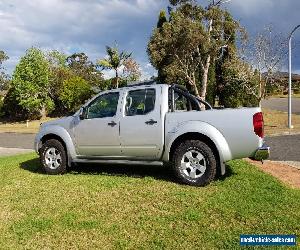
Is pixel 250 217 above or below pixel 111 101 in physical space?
below

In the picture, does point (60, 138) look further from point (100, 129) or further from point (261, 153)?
point (261, 153)

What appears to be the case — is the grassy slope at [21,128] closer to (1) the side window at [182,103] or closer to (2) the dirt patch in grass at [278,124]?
(2) the dirt patch in grass at [278,124]

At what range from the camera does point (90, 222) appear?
5551mm

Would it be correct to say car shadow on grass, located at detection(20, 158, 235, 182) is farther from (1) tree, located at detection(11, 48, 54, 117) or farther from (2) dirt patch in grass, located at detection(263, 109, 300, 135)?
(1) tree, located at detection(11, 48, 54, 117)

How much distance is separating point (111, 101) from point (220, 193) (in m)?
3.01

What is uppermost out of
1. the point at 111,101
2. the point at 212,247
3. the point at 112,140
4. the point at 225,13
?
the point at 225,13

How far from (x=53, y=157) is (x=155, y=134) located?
2572mm

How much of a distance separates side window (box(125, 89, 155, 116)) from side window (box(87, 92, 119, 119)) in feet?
0.95

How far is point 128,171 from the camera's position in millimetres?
8281

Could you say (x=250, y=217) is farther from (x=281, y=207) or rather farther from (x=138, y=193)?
(x=138, y=193)

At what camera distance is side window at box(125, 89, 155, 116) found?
7.50 metres

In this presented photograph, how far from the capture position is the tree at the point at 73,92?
39438mm

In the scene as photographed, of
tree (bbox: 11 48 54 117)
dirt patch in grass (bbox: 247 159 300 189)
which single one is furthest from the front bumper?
tree (bbox: 11 48 54 117)

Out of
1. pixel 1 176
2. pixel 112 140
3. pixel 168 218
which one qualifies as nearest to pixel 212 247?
pixel 168 218
